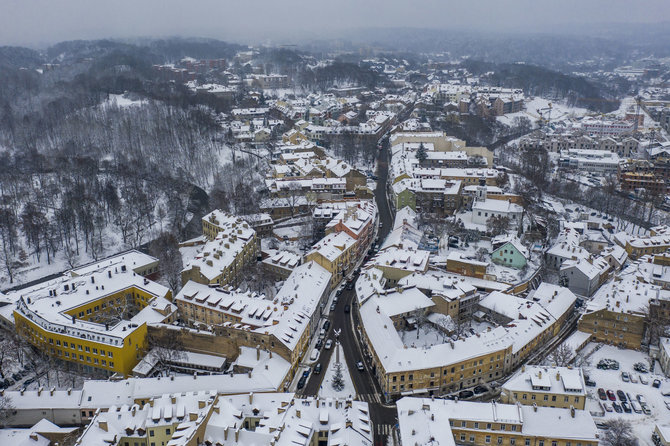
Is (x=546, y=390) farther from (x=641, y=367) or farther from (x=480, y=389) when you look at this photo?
(x=641, y=367)

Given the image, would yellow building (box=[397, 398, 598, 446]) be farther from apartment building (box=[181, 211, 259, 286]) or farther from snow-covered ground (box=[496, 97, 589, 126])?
snow-covered ground (box=[496, 97, 589, 126])

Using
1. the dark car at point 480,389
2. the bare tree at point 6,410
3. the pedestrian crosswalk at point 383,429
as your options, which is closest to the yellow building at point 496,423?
the pedestrian crosswalk at point 383,429

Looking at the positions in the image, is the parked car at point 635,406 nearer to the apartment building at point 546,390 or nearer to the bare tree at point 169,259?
the apartment building at point 546,390

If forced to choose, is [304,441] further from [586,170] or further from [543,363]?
[586,170]

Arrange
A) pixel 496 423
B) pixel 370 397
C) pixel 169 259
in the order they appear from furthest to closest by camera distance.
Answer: pixel 169 259
pixel 370 397
pixel 496 423

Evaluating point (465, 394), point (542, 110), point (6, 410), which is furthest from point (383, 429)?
point (542, 110)

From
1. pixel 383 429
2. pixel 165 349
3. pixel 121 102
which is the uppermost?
pixel 121 102
